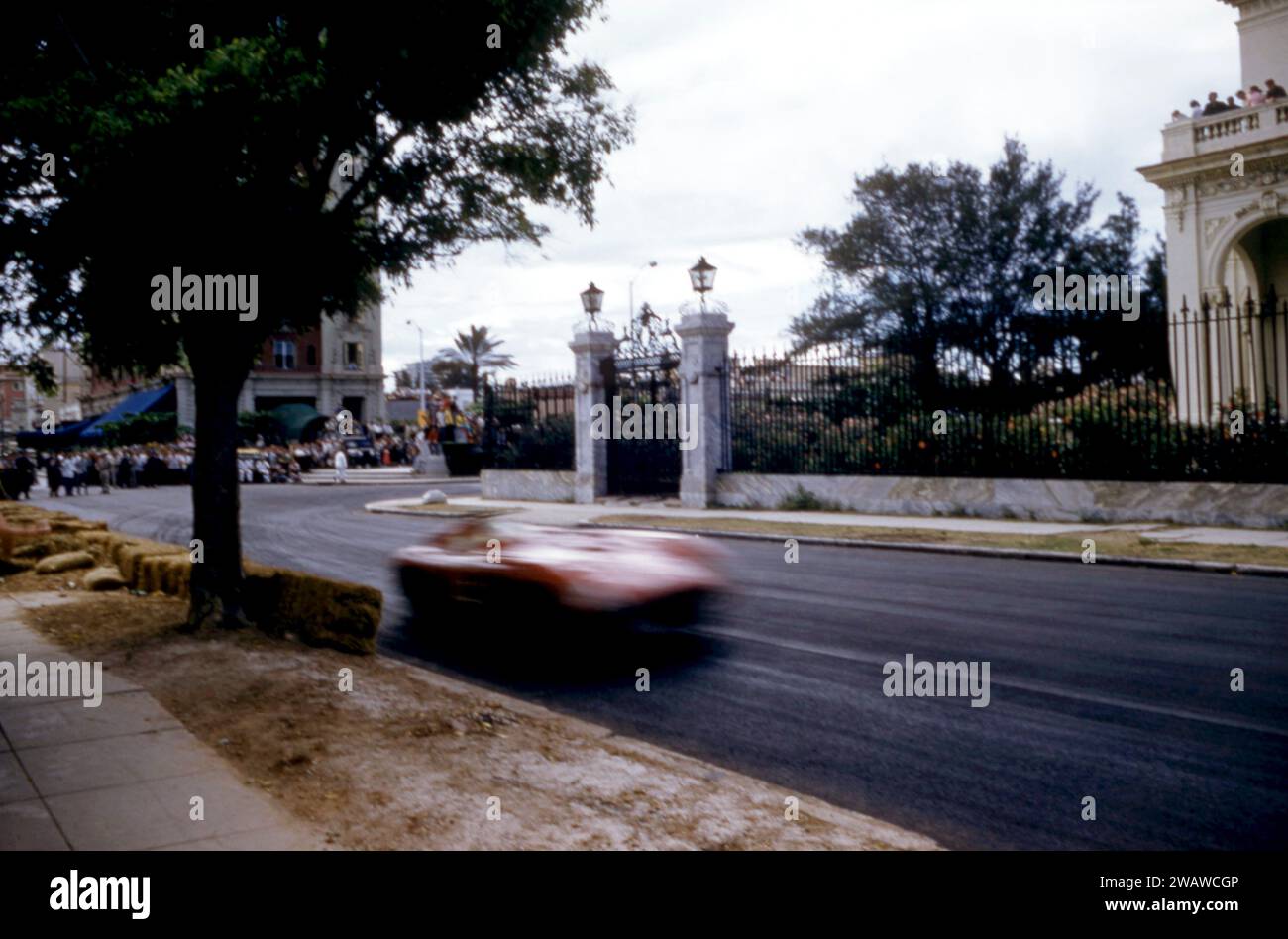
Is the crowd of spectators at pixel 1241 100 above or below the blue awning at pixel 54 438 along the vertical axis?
above

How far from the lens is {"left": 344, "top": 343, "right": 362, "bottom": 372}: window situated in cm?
6931

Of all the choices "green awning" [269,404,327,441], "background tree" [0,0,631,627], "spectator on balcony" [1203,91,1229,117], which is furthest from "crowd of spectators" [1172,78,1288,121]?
"green awning" [269,404,327,441]

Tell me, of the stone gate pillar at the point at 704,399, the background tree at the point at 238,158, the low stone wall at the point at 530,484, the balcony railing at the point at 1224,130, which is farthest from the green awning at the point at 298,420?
the background tree at the point at 238,158

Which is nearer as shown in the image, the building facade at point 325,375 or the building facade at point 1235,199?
the building facade at point 1235,199

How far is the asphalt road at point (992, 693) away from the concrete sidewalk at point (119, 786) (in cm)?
219

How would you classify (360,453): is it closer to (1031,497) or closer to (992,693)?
(1031,497)

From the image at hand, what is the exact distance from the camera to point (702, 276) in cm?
2156

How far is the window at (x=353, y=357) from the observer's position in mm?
69312

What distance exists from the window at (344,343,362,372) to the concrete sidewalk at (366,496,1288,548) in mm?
44640

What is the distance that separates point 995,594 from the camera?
33.9 ft

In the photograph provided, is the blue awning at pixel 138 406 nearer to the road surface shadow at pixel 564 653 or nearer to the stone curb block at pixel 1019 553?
the stone curb block at pixel 1019 553

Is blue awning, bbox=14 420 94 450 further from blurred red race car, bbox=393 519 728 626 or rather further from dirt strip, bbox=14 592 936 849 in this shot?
dirt strip, bbox=14 592 936 849

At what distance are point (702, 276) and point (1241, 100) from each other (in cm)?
1418
